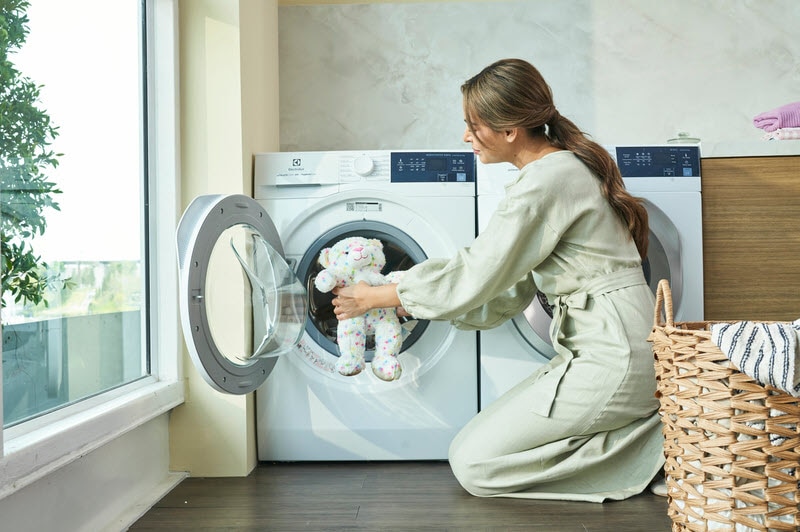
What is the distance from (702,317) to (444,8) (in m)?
1.54

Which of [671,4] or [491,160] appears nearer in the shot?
[491,160]

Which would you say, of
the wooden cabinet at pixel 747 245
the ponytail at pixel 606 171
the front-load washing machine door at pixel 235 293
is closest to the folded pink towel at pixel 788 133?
the wooden cabinet at pixel 747 245

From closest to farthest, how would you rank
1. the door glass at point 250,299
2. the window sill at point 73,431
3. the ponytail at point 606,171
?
the window sill at point 73,431
the door glass at point 250,299
the ponytail at point 606,171

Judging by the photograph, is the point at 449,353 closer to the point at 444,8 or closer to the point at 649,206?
the point at 649,206

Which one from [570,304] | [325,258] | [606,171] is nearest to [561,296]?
[570,304]

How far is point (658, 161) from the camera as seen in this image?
2.27 metres

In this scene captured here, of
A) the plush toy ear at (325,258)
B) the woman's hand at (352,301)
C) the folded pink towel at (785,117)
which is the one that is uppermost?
the folded pink towel at (785,117)

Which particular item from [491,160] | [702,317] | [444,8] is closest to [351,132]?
[444,8]

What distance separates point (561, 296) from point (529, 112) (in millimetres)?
486

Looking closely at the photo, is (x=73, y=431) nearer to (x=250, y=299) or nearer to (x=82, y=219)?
(x=82, y=219)

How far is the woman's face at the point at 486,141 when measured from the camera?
1.91 metres

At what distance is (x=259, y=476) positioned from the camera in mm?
2109

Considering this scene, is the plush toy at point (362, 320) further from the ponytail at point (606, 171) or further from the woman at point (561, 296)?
the ponytail at point (606, 171)

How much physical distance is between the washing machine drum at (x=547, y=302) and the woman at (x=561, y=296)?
0.65 ft
